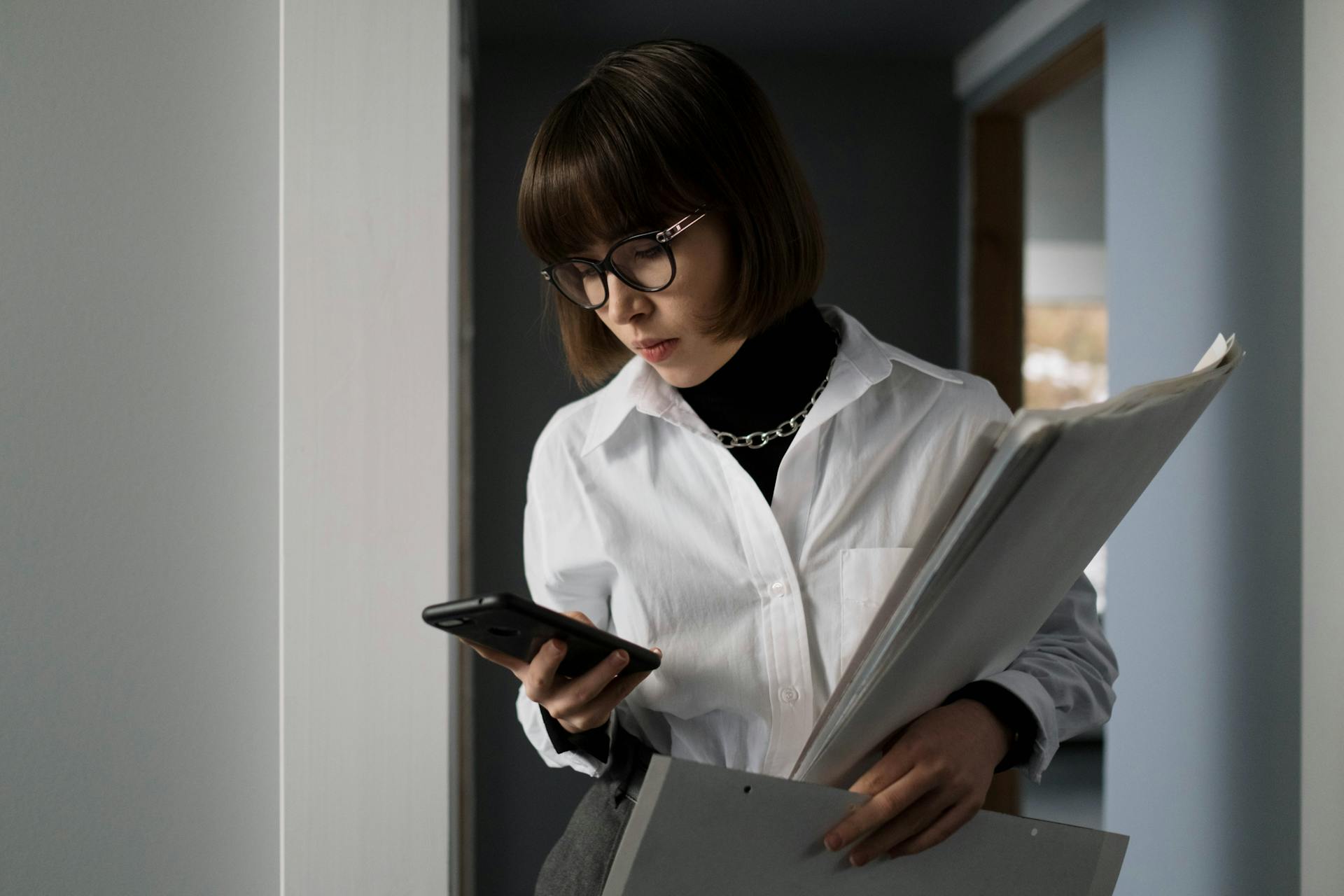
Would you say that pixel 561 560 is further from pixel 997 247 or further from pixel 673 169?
pixel 997 247

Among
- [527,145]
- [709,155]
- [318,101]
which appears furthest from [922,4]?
[709,155]

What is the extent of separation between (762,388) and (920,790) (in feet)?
1.65

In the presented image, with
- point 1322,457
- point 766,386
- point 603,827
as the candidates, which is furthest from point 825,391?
point 1322,457

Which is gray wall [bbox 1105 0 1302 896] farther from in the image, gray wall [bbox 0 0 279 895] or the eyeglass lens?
gray wall [bbox 0 0 279 895]

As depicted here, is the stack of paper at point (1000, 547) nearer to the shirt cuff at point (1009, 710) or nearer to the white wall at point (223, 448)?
the shirt cuff at point (1009, 710)

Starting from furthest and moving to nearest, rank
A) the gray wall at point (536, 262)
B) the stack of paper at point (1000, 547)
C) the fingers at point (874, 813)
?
the gray wall at point (536, 262)
the fingers at point (874, 813)
the stack of paper at point (1000, 547)

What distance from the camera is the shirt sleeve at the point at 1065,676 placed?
869mm

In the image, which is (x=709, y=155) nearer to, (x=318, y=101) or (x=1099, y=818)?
(x=318, y=101)

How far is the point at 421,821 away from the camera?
144 centimetres

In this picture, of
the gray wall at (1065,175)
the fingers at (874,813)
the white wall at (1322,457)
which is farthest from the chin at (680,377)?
the gray wall at (1065,175)

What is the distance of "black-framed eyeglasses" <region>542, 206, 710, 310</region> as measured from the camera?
0.96 metres

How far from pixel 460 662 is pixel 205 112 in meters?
1.48

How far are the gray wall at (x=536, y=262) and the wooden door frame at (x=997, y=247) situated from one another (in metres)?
0.10

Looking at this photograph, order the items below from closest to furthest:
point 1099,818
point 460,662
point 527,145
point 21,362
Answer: point 21,362, point 460,662, point 527,145, point 1099,818
